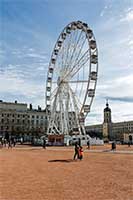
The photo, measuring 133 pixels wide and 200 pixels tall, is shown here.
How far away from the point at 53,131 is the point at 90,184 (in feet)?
178

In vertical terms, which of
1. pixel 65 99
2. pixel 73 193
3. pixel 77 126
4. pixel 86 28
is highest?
pixel 86 28

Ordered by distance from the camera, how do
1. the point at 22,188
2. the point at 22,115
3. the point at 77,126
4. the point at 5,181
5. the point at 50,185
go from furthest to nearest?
the point at 22,115, the point at 77,126, the point at 5,181, the point at 50,185, the point at 22,188

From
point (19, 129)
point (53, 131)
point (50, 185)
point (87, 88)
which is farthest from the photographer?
point (19, 129)

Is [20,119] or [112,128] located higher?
[20,119]

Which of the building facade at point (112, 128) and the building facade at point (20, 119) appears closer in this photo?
the building facade at point (20, 119)

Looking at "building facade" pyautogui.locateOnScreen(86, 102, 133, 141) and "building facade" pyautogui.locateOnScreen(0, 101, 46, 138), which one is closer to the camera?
"building facade" pyautogui.locateOnScreen(0, 101, 46, 138)

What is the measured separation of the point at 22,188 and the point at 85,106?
4171cm

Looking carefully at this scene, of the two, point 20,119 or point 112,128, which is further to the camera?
point 112,128

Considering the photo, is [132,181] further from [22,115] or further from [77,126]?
[22,115]

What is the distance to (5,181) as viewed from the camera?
13.5 metres

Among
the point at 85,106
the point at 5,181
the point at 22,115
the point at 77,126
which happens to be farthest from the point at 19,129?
the point at 5,181

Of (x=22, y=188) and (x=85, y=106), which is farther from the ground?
(x=85, y=106)

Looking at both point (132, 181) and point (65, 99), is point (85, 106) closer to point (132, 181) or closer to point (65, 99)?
point (65, 99)

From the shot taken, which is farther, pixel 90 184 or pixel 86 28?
pixel 86 28
